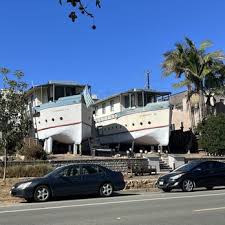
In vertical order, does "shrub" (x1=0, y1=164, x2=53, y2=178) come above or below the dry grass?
above

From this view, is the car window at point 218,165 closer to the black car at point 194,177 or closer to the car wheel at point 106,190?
the black car at point 194,177

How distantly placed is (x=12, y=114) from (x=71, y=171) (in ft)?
23.5

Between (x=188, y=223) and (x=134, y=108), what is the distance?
38.0 m

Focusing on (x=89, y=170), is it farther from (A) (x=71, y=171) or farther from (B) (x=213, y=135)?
(B) (x=213, y=135)

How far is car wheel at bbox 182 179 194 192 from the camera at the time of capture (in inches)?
851

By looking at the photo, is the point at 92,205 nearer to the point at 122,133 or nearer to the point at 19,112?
the point at 19,112

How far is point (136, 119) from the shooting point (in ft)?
159

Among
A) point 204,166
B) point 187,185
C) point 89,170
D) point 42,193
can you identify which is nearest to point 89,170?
point 89,170

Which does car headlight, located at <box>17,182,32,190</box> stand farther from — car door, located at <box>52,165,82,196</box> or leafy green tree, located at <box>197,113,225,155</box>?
leafy green tree, located at <box>197,113,225,155</box>

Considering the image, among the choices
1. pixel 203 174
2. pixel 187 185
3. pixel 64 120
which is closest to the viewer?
pixel 187 185

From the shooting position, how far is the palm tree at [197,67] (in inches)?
1871

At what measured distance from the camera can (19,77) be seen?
25531mm

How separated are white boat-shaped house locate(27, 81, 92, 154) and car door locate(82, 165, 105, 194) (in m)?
22.7

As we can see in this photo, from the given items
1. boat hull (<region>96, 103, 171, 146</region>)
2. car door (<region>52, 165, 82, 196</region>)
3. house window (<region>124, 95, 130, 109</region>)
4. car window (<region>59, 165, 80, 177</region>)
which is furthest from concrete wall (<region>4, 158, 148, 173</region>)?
house window (<region>124, 95, 130, 109</region>)
